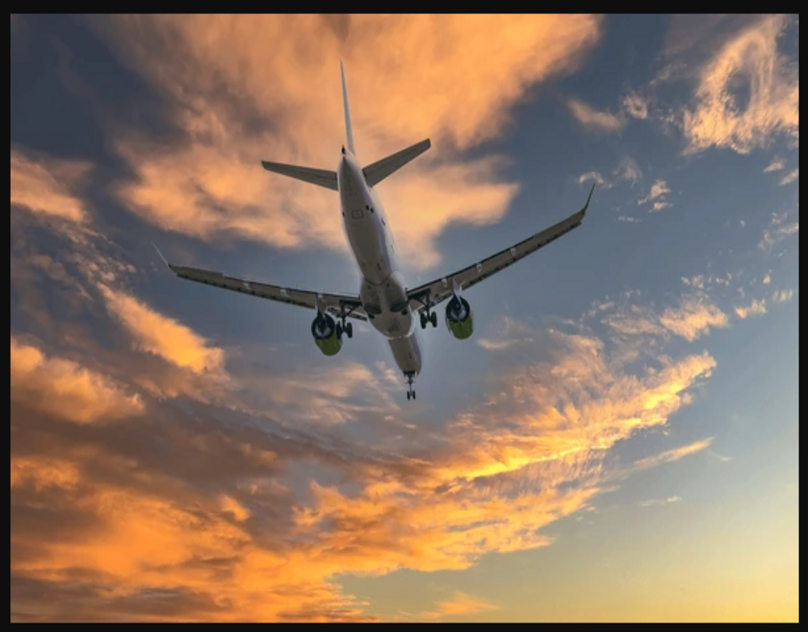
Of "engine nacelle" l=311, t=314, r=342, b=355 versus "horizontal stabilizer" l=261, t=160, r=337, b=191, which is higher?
"horizontal stabilizer" l=261, t=160, r=337, b=191

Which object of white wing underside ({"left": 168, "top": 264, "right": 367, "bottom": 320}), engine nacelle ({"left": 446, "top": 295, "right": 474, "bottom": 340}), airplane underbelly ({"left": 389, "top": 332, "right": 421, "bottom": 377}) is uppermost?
white wing underside ({"left": 168, "top": 264, "right": 367, "bottom": 320})

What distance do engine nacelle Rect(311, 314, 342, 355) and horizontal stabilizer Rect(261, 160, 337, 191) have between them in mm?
11496

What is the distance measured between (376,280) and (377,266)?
1.89 meters

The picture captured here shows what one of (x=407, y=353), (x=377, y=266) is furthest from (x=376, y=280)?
(x=407, y=353)

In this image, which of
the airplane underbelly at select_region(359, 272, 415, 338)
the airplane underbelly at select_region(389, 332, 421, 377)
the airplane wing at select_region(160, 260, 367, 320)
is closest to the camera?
the airplane underbelly at select_region(359, 272, 415, 338)

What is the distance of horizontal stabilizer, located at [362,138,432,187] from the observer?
39.4m

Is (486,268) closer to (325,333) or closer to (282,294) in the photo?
(325,333)

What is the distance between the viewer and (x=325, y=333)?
48.3 m

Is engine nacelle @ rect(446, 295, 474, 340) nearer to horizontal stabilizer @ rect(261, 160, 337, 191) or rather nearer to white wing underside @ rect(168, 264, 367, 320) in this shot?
white wing underside @ rect(168, 264, 367, 320)

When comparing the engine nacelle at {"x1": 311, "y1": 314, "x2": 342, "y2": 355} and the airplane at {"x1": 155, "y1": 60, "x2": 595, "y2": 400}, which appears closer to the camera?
the airplane at {"x1": 155, "y1": 60, "x2": 595, "y2": 400}

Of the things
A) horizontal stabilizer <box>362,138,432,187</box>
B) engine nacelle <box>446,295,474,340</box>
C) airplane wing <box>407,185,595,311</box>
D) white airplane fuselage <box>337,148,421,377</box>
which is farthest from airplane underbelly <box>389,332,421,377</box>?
horizontal stabilizer <box>362,138,432,187</box>

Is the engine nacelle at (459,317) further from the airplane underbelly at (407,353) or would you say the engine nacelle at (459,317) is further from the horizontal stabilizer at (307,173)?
the horizontal stabilizer at (307,173)

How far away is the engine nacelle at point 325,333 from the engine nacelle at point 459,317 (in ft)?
28.2
